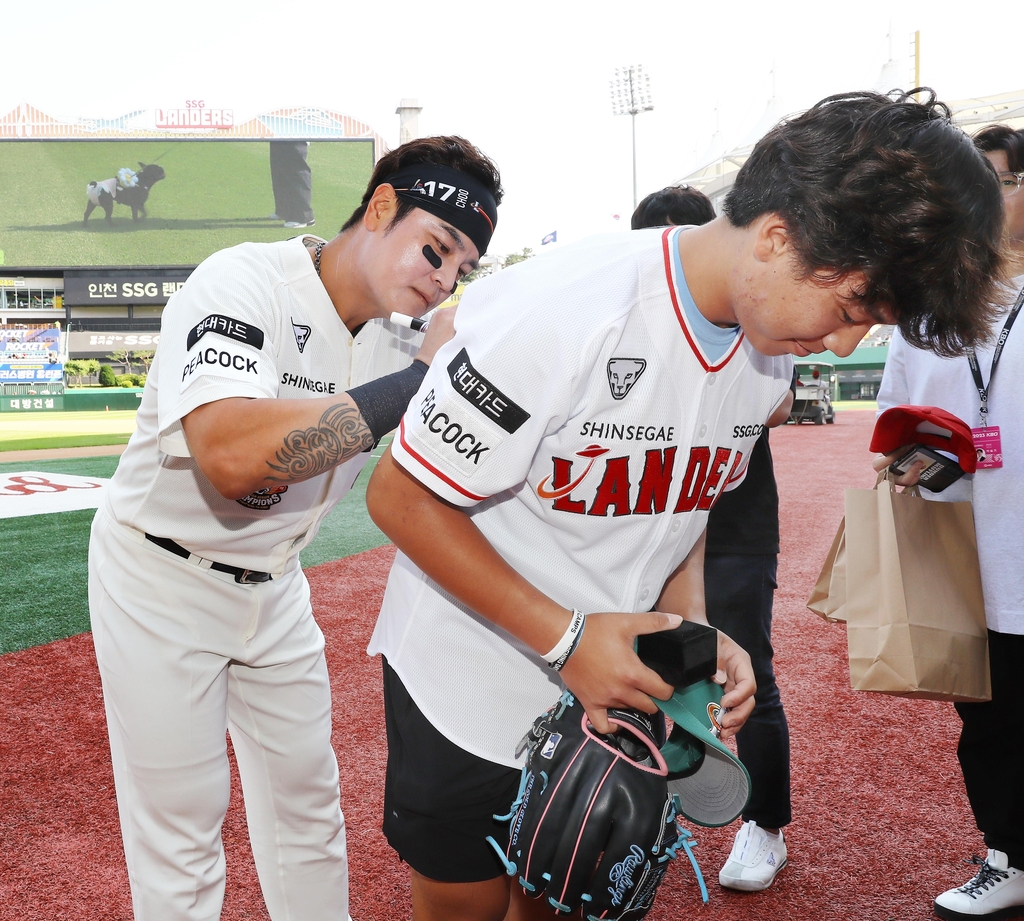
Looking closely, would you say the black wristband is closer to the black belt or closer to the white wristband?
the black belt

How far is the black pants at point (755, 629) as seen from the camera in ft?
8.87

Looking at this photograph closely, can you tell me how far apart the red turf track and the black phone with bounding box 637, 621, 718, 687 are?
5.92 feet

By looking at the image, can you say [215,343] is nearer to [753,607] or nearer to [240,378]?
[240,378]

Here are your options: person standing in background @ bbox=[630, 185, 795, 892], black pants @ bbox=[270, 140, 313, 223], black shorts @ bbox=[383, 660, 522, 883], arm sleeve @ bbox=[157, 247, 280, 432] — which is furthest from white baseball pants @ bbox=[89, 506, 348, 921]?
black pants @ bbox=[270, 140, 313, 223]

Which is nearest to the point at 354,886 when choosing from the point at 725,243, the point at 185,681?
the point at 185,681

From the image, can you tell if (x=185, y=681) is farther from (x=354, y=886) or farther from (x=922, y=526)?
(x=922, y=526)

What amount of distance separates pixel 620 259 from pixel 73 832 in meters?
2.88

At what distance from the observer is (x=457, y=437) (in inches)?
45.5

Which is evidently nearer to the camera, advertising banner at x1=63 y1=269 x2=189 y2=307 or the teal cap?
the teal cap

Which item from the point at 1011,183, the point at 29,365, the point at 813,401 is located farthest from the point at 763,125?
the point at 1011,183

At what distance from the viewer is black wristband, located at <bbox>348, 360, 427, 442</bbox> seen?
173cm

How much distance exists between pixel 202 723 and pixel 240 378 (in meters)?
0.77

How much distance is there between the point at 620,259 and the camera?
1.23 metres

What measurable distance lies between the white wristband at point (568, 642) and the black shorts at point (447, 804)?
0.32 metres
